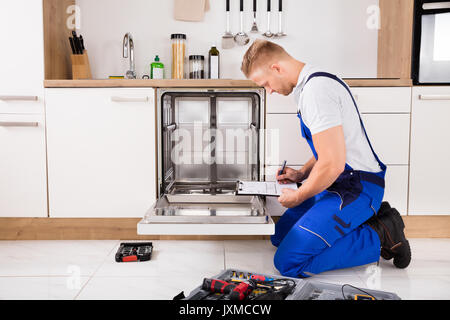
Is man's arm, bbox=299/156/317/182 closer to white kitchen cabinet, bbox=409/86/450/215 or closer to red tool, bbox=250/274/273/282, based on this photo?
white kitchen cabinet, bbox=409/86/450/215

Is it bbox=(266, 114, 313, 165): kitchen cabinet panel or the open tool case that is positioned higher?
bbox=(266, 114, 313, 165): kitchen cabinet panel

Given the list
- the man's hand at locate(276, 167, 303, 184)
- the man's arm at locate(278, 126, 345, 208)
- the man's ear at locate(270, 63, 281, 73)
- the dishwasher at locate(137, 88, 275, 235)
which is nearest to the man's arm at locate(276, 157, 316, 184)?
the man's hand at locate(276, 167, 303, 184)

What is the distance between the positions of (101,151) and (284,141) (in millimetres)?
1009

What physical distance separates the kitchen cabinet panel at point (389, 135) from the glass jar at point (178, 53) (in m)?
1.19

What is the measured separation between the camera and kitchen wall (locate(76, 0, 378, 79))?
2699 mm

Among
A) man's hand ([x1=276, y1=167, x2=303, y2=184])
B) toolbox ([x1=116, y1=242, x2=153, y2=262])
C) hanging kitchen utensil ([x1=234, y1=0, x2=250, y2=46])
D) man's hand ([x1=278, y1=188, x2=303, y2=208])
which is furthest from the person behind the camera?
hanging kitchen utensil ([x1=234, y1=0, x2=250, y2=46])

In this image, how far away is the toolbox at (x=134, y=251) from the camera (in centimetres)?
191

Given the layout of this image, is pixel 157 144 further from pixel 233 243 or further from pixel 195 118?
pixel 233 243

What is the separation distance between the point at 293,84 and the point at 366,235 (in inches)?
29.1

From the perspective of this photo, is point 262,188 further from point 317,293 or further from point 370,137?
point 370,137

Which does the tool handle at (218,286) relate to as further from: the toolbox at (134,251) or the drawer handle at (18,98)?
the drawer handle at (18,98)

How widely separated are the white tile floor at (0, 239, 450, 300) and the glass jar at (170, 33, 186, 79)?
1101mm

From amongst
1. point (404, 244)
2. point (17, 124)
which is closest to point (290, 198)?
point (404, 244)

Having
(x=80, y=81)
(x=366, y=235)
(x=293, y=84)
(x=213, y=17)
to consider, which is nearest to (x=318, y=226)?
(x=366, y=235)
